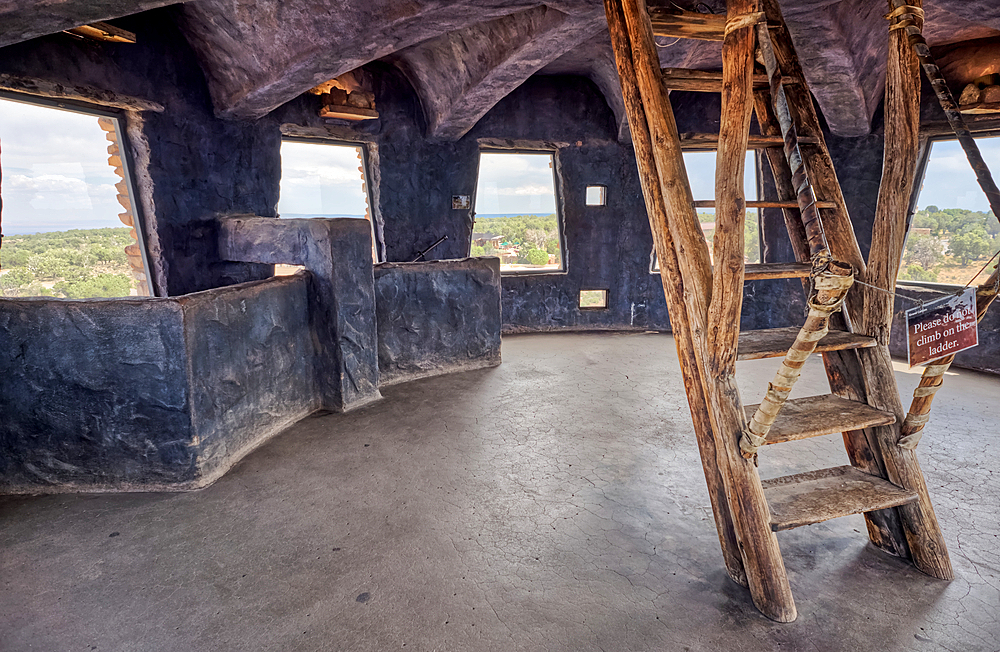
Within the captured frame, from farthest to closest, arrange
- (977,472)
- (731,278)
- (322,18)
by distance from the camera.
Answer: (322,18) < (977,472) < (731,278)

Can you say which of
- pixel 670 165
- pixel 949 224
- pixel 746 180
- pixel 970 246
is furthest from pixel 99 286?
pixel 970 246

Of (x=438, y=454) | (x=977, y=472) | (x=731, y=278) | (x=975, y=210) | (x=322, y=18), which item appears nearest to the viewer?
(x=731, y=278)

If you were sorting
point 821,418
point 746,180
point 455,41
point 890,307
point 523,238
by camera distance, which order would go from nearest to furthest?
point 821,418, point 890,307, point 455,41, point 746,180, point 523,238

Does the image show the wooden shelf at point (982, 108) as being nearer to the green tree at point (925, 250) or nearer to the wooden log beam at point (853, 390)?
the green tree at point (925, 250)

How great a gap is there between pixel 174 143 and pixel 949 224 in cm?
701

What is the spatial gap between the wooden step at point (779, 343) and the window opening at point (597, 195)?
4426mm

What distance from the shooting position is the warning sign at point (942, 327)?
1.64 metres

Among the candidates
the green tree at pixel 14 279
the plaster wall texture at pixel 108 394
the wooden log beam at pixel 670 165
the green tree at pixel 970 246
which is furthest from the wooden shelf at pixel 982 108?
the green tree at pixel 14 279

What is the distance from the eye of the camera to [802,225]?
7.57 ft

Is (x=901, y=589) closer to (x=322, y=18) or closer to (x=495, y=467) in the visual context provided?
(x=495, y=467)

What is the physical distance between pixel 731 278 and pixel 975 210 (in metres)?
5.14

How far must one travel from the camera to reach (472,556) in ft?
6.98

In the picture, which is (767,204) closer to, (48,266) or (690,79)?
(690,79)

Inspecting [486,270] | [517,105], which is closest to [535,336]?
[486,270]
